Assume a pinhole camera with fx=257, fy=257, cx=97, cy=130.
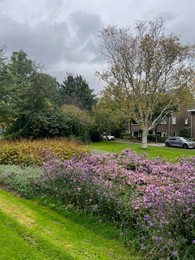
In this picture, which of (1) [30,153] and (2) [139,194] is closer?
(2) [139,194]

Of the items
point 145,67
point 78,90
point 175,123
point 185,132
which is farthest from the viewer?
point 78,90

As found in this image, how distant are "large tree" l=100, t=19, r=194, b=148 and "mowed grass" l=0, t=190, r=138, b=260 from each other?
1888 cm

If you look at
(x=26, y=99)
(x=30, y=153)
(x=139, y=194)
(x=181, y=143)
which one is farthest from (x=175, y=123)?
(x=139, y=194)

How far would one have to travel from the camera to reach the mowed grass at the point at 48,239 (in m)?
3.32

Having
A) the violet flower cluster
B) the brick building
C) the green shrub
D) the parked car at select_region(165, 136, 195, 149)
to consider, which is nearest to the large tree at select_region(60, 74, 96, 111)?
the brick building

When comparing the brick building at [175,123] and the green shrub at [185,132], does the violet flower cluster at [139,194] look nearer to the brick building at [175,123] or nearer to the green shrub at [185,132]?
the green shrub at [185,132]

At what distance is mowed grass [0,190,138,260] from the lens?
10.9ft

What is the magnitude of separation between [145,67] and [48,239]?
65.8 ft

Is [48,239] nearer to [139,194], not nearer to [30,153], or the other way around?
[139,194]

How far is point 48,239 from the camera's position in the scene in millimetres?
3686

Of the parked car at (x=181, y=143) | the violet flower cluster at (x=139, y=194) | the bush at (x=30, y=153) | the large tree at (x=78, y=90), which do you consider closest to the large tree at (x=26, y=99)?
Answer: the bush at (x=30, y=153)

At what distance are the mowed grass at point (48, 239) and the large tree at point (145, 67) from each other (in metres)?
18.9

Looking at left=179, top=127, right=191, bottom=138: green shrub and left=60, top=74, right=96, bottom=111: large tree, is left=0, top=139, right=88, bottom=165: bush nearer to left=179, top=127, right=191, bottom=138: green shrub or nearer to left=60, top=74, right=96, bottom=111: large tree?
left=179, top=127, right=191, bottom=138: green shrub

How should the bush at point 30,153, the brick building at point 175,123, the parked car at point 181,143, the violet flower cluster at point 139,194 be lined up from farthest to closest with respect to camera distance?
the brick building at point 175,123 < the parked car at point 181,143 < the bush at point 30,153 < the violet flower cluster at point 139,194
